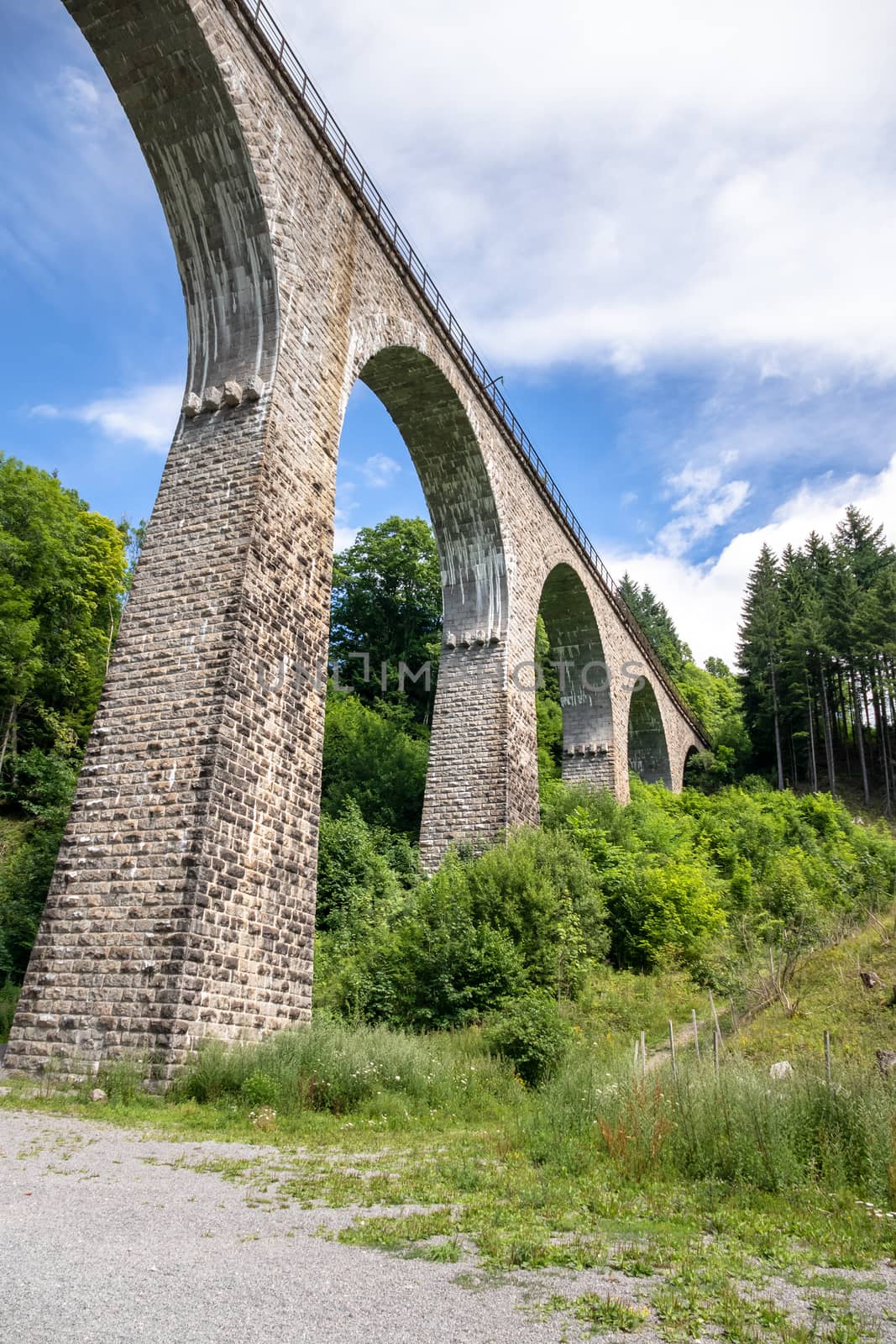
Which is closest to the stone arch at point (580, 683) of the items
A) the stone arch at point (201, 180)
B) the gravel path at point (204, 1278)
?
the stone arch at point (201, 180)

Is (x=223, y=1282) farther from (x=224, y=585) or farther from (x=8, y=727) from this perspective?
(x=8, y=727)

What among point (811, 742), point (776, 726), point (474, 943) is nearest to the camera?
point (474, 943)

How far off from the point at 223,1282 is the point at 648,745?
33.2 meters

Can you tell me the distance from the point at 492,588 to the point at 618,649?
10472mm

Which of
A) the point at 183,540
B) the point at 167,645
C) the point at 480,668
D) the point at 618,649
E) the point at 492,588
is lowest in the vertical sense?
the point at 167,645

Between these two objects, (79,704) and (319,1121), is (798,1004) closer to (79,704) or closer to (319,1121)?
(319,1121)

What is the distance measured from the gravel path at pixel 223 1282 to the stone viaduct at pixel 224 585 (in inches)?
142

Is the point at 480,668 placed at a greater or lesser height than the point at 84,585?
lesser

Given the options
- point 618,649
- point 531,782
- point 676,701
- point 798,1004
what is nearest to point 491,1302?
point 798,1004

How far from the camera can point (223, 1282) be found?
3.38 metres

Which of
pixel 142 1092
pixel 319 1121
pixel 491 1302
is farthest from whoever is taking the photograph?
pixel 142 1092

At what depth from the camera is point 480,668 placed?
58.7ft

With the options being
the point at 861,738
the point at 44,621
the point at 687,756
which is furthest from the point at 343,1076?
the point at 687,756

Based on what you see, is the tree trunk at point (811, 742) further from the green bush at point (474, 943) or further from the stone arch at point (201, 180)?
the stone arch at point (201, 180)
